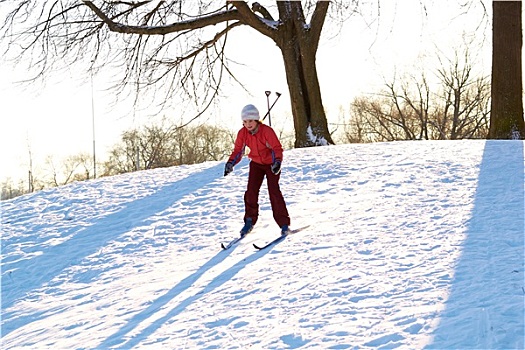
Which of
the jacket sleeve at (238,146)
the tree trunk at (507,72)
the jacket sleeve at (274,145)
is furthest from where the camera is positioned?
the tree trunk at (507,72)

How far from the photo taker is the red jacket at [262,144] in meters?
6.98

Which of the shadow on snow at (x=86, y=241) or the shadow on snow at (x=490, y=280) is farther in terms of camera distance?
the shadow on snow at (x=86, y=241)

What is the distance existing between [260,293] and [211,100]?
12.3 m

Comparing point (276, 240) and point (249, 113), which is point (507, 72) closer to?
point (249, 113)

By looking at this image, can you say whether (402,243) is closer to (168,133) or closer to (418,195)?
(418,195)

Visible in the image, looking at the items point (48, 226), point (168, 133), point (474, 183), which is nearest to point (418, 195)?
point (474, 183)

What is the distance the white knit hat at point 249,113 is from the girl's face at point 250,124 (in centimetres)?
5

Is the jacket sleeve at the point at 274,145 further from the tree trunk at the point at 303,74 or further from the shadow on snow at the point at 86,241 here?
the tree trunk at the point at 303,74

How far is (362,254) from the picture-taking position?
18.9 ft

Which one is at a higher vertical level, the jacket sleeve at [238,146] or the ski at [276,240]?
the jacket sleeve at [238,146]

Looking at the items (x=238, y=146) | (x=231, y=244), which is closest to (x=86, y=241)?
(x=231, y=244)

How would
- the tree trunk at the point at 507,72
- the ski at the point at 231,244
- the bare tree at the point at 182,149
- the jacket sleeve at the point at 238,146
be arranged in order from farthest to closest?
the bare tree at the point at 182,149 < the tree trunk at the point at 507,72 < the jacket sleeve at the point at 238,146 < the ski at the point at 231,244

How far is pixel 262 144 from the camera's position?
279 inches

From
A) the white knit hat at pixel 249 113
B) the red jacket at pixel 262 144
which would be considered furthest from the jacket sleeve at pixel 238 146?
the white knit hat at pixel 249 113
